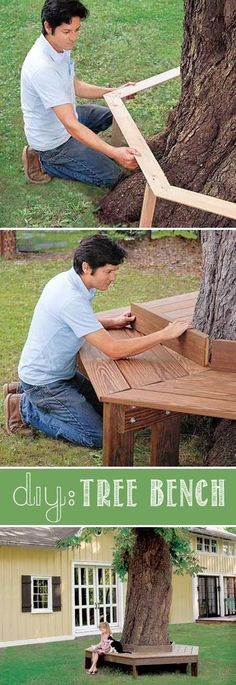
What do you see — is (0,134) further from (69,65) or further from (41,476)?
(41,476)

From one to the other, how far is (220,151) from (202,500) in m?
1.26

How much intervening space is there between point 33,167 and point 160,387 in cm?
109

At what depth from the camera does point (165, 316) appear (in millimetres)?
4691

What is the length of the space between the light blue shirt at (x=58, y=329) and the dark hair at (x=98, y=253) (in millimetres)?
63

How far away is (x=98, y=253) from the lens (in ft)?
14.7

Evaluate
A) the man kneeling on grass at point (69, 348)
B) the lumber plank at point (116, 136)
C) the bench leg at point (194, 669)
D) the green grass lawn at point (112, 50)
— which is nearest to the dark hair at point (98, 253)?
the man kneeling on grass at point (69, 348)

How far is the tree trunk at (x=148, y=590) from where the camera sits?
4.81m

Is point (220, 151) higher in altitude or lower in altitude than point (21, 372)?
higher

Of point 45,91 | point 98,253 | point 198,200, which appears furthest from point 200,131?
point 98,253

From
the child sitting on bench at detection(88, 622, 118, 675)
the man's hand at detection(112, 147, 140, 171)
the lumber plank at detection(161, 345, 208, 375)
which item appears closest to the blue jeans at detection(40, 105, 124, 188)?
the man's hand at detection(112, 147, 140, 171)

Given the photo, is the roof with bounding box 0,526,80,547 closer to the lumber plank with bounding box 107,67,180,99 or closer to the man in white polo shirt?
the man in white polo shirt

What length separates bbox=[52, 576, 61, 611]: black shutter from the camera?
478 cm

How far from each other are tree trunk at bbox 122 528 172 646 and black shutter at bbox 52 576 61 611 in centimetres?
25

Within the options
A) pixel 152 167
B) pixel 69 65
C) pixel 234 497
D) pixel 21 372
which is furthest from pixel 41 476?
pixel 69 65
